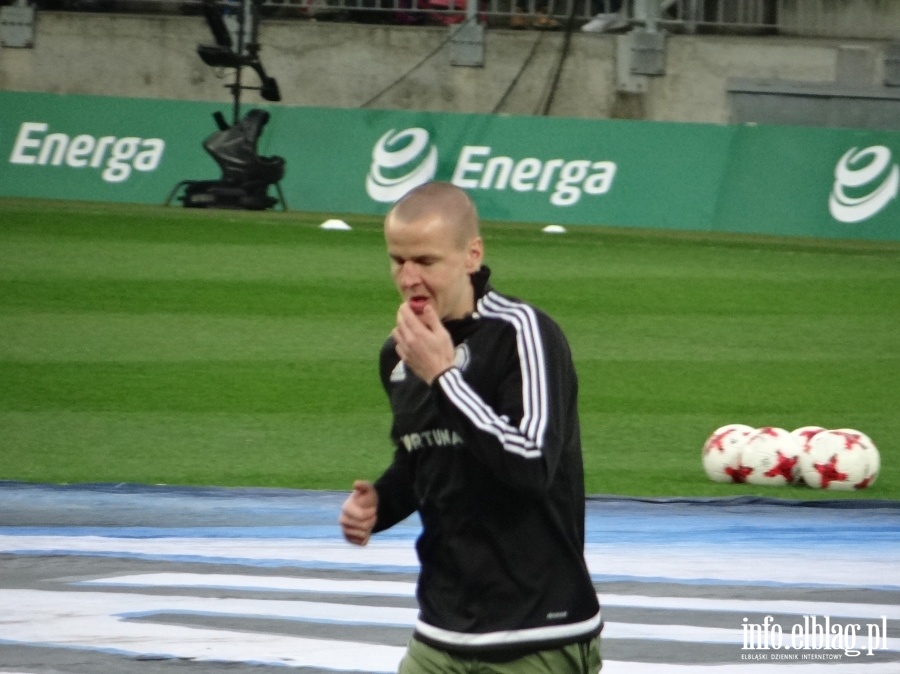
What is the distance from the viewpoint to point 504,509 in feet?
12.0

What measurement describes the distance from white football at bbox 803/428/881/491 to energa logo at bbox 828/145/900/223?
39.6 ft

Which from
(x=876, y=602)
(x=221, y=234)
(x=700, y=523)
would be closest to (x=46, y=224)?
(x=221, y=234)

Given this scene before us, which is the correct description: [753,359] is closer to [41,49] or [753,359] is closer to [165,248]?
[165,248]

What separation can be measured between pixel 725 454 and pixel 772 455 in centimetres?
25

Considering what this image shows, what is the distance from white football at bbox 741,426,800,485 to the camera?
9.48 meters

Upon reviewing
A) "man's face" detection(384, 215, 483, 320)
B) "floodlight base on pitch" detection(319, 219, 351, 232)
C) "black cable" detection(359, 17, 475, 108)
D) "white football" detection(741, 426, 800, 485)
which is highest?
"man's face" detection(384, 215, 483, 320)

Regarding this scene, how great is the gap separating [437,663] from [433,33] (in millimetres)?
25695

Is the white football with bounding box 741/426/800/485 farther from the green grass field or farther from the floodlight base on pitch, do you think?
the floodlight base on pitch

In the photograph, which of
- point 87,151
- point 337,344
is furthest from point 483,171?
point 337,344

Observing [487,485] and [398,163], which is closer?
Answer: [487,485]

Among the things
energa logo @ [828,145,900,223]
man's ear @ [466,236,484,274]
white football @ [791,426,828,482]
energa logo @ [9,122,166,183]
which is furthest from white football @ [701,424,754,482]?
energa logo @ [9,122,166,183]

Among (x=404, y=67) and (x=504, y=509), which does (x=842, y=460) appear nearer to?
(x=504, y=509)

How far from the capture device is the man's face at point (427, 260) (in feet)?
11.9

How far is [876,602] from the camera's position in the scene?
22.2 ft
